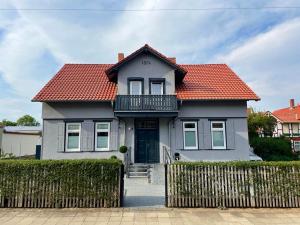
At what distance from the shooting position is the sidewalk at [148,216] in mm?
6473

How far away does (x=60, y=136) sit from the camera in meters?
16.1

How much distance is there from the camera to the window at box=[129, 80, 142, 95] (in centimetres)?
1695

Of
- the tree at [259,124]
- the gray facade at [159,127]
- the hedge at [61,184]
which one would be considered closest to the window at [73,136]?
the gray facade at [159,127]

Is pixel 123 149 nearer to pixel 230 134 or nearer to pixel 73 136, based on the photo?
pixel 73 136

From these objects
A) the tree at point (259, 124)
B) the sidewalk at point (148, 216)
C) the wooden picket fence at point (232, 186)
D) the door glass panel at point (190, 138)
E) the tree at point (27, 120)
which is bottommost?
the sidewalk at point (148, 216)

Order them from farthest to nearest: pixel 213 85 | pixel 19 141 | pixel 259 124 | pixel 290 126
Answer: pixel 290 126 < pixel 259 124 < pixel 19 141 < pixel 213 85

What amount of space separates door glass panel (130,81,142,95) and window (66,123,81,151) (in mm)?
4267

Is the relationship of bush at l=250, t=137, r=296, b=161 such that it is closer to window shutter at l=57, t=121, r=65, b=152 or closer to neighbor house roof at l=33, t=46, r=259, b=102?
neighbor house roof at l=33, t=46, r=259, b=102

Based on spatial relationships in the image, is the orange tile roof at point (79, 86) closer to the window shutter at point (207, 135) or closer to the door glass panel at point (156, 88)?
the door glass panel at point (156, 88)

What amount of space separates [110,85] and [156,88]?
338 cm

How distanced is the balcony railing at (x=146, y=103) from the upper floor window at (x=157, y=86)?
1.20 metres

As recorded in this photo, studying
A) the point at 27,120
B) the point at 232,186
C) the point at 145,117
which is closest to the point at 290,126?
the point at 145,117

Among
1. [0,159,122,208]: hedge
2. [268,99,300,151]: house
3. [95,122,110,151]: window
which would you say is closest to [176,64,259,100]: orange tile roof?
[95,122,110,151]: window

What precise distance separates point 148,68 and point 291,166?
11.4 meters
